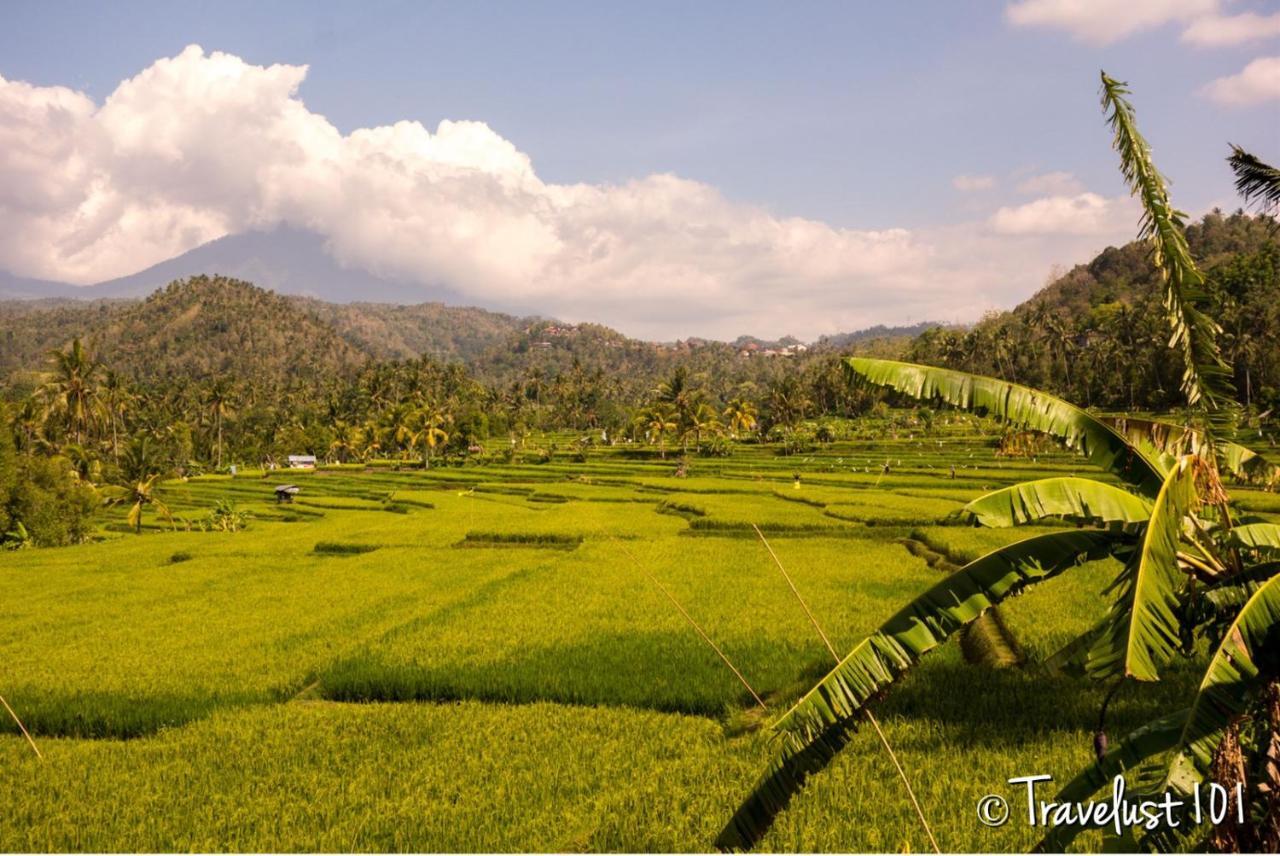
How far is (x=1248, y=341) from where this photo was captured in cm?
5559

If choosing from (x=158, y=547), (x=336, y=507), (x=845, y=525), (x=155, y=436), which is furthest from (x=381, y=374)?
(x=845, y=525)

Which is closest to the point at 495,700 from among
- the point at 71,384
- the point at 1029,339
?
the point at 71,384

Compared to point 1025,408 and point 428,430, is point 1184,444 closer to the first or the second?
point 1025,408

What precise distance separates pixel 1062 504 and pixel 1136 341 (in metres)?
86.9

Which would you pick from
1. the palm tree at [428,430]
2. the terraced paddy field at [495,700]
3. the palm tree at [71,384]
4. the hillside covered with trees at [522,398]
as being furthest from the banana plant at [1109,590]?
the palm tree at [428,430]

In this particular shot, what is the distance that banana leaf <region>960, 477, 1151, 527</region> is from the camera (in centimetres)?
409

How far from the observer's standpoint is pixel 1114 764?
12.1 ft

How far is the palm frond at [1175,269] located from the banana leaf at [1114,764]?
6.99 feet

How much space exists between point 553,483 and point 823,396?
213 feet

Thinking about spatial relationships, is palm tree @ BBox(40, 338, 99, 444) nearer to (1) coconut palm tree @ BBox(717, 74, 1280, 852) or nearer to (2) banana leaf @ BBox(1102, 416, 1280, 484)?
(1) coconut palm tree @ BBox(717, 74, 1280, 852)

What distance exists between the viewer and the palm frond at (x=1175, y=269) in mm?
4410

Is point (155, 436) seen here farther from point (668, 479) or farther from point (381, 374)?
point (668, 479)

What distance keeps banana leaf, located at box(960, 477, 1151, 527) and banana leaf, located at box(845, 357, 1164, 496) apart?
0.22 meters

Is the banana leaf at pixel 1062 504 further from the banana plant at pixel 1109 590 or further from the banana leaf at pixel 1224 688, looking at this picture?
the banana leaf at pixel 1224 688
